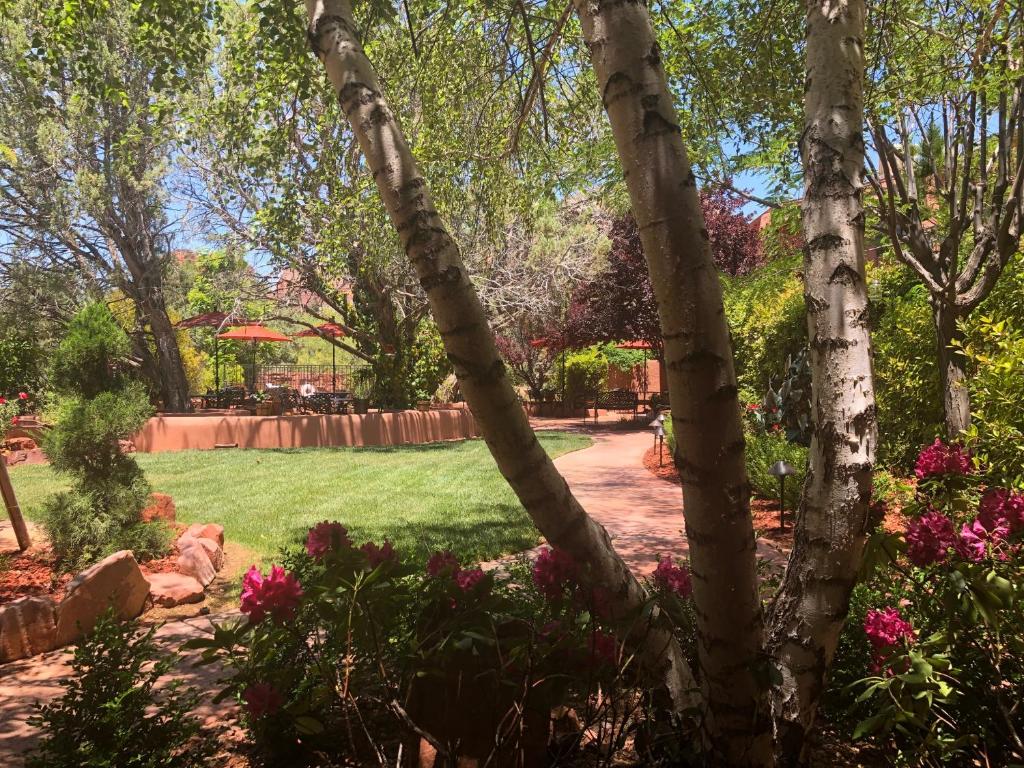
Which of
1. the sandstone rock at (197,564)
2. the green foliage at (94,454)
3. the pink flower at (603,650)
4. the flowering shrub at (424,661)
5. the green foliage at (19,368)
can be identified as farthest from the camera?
the green foliage at (19,368)

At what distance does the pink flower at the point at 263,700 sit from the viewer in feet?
5.82

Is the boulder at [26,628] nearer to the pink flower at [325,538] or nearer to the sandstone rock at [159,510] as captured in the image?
the sandstone rock at [159,510]

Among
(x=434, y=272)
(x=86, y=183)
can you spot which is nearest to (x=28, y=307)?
(x=86, y=183)

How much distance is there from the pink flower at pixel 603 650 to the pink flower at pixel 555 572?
168 millimetres

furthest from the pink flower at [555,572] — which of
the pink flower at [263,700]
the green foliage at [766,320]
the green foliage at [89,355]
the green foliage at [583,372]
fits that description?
the green foliage at [583,372]

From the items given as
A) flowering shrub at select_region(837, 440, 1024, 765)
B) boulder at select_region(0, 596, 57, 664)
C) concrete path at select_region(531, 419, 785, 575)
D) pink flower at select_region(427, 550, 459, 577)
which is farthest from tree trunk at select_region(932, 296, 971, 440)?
boulder at select_region(0, 596, 57, 664)

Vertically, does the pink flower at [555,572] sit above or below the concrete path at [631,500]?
above

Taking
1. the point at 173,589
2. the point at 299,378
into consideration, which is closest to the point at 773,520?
the point at 173,589

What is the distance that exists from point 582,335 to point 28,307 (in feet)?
48.2

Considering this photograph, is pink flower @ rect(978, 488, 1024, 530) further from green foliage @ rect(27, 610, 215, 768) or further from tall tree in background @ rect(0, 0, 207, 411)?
tall tree in background @ rect(0, 0, 207, 411)

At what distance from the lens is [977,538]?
79.2 inches

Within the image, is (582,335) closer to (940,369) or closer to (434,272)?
(940,369)

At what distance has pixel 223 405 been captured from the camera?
19.2 metres

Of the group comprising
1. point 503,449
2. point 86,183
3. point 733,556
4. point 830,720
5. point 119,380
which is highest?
point 86,183
